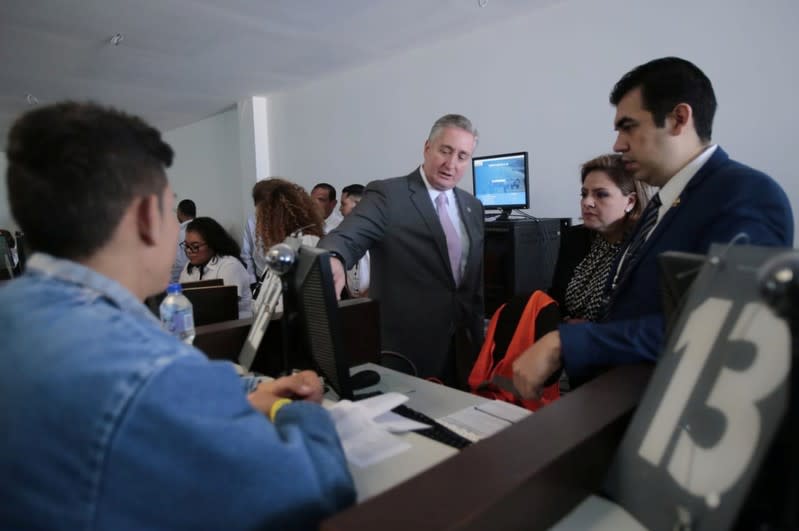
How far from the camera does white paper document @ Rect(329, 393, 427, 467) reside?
36.3 inches

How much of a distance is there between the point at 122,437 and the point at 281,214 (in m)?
2.03


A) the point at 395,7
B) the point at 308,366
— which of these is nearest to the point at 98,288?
the point at 308,366

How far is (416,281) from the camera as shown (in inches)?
83.3

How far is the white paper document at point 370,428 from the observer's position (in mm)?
921

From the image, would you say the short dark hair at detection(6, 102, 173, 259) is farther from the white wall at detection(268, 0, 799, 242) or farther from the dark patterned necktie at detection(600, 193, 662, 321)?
the white wall at detection(268, 0, 799, 242)

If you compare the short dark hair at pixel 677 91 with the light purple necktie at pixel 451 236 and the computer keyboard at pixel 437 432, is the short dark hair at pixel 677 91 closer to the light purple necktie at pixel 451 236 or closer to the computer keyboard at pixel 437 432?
the computer keyboard at pixel 437 432

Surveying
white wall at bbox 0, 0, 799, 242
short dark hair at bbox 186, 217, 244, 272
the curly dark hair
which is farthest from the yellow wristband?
short dark hair at bbox 186, 217, 244, 272

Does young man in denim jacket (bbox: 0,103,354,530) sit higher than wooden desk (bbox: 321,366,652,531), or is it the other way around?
young man in denim jacket (bbox: 0,103,354,530)

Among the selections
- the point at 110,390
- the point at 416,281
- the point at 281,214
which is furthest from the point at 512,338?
the point at 110,390

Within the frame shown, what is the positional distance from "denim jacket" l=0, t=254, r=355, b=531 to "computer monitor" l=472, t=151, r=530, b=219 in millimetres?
2922

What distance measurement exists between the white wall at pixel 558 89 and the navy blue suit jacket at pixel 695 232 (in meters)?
1.96

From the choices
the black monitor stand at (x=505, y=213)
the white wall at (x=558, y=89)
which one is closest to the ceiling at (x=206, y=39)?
the white wall at (x=558, y=89)

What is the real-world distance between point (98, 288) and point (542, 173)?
3.29 meters

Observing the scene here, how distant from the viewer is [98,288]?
2.12 ft
